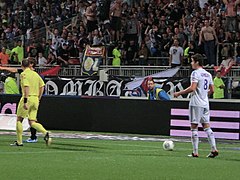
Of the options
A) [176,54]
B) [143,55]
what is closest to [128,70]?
[143,55]

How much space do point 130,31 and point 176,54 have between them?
4.25 m

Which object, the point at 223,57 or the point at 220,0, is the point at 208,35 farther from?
the point at 220,0

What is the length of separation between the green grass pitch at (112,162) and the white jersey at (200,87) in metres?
1.24

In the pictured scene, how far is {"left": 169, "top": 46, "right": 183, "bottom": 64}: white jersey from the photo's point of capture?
99.5 feet

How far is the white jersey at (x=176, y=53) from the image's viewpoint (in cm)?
3031

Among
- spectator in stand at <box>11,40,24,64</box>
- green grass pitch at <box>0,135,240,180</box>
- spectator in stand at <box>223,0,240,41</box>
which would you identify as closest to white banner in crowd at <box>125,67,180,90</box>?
spectator in stand at <box>223,0,240,41</box>

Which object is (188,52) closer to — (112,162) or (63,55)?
(63,55)

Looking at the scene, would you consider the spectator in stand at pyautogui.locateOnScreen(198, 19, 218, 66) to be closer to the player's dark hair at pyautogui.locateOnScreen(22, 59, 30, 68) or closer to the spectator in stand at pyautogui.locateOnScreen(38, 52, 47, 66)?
the spectator in stand at pyautogui.locateOnScreen(38, 52, 47, 66)

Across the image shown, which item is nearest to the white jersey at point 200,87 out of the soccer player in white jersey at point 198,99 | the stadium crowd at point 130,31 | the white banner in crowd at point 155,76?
the soccer player in white jersey at point 198,99

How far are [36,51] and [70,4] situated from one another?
519 centimetres

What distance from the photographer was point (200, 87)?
1697 centimetres

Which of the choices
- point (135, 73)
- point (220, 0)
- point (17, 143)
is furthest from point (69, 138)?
Answer: point (220, 0)

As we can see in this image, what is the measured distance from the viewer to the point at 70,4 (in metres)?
39.4

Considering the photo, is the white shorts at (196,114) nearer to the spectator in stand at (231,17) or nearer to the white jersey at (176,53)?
the white jersey at (176,53)
